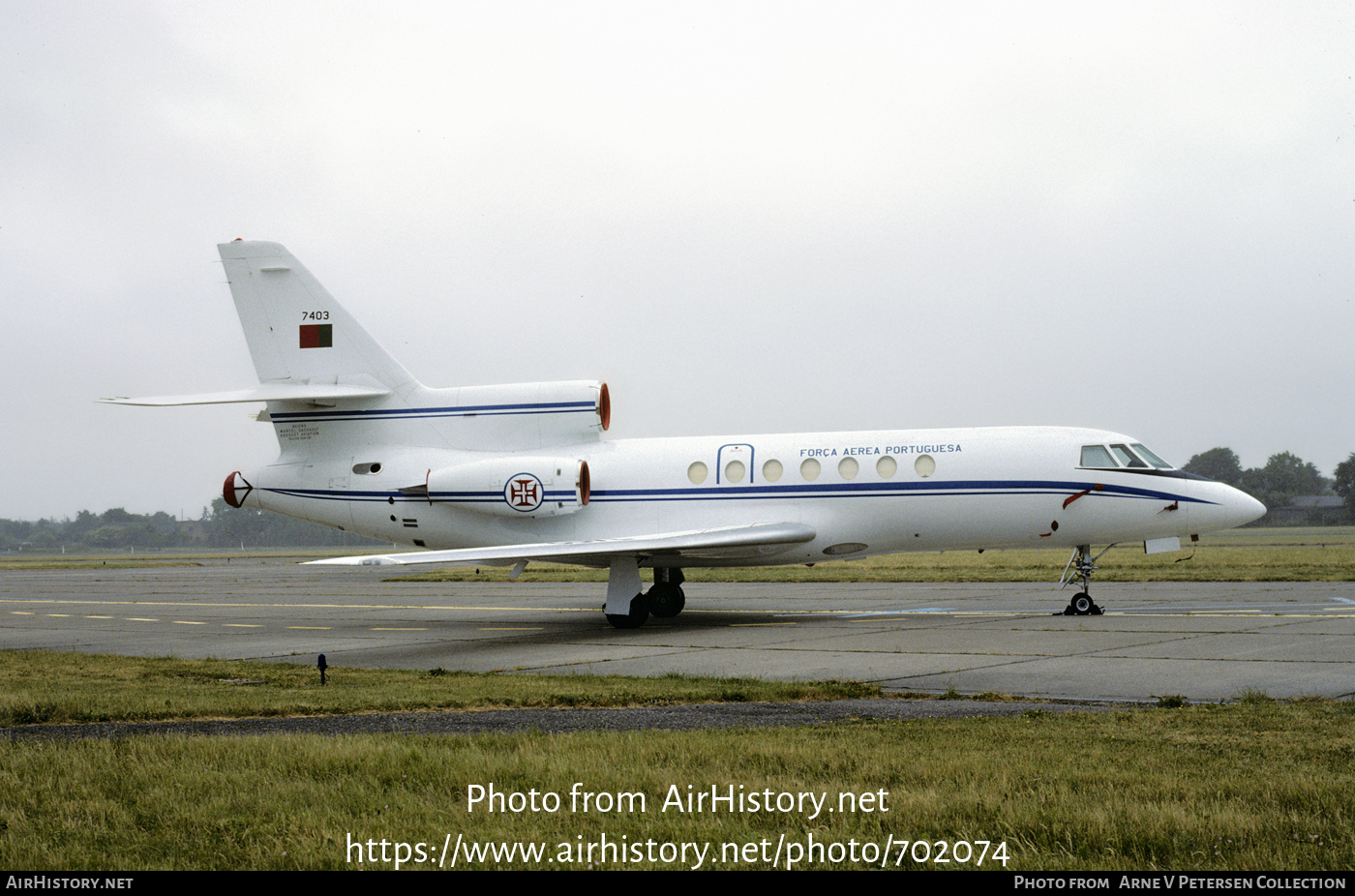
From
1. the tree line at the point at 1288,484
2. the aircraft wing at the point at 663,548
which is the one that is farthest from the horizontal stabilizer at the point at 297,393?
the tree line at the point at 1288,484

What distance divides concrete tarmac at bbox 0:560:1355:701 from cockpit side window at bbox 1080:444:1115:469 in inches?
107

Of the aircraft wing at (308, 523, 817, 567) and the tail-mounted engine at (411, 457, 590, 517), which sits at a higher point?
the tail-mounted engine at (411, 457, 590, 517)

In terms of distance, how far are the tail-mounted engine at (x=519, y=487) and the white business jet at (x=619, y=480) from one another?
33 mm

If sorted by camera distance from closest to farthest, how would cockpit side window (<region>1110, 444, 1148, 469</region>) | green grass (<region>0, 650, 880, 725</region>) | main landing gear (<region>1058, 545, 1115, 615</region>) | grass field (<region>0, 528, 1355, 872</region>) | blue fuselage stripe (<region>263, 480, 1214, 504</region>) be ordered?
1. grass field (<region>0, 528, 1355, 872</region>)
2. green grass (<region>0, 650, 880, 725</region>)
3. main landing gear (<region>1058, 545, 1115, 615</region>)
4. blue fuselage stripe (<region>263, 480, 1214, 504</region>)
5. cockpit side window (<region>1110, 444, 1148, 469</region>)

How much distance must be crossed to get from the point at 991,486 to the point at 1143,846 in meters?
15.3

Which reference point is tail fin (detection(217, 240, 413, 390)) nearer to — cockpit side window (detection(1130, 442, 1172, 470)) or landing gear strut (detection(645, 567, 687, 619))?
landing gear strut (detection(645, 567, 687, 619))

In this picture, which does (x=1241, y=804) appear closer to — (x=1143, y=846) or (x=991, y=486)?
(x=1143, y=846)

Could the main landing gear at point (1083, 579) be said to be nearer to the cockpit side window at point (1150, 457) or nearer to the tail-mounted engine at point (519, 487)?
the cockpit side window at point (1150, 457)

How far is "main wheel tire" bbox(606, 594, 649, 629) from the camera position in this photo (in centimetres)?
2030

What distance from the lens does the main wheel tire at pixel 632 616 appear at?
20.3m

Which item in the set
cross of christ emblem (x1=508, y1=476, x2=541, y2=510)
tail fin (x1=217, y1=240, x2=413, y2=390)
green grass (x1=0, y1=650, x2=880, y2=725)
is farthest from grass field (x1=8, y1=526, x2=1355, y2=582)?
green grass (x1=0, y1=650, x2=880, y2=725)

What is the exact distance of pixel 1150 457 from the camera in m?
20.4
